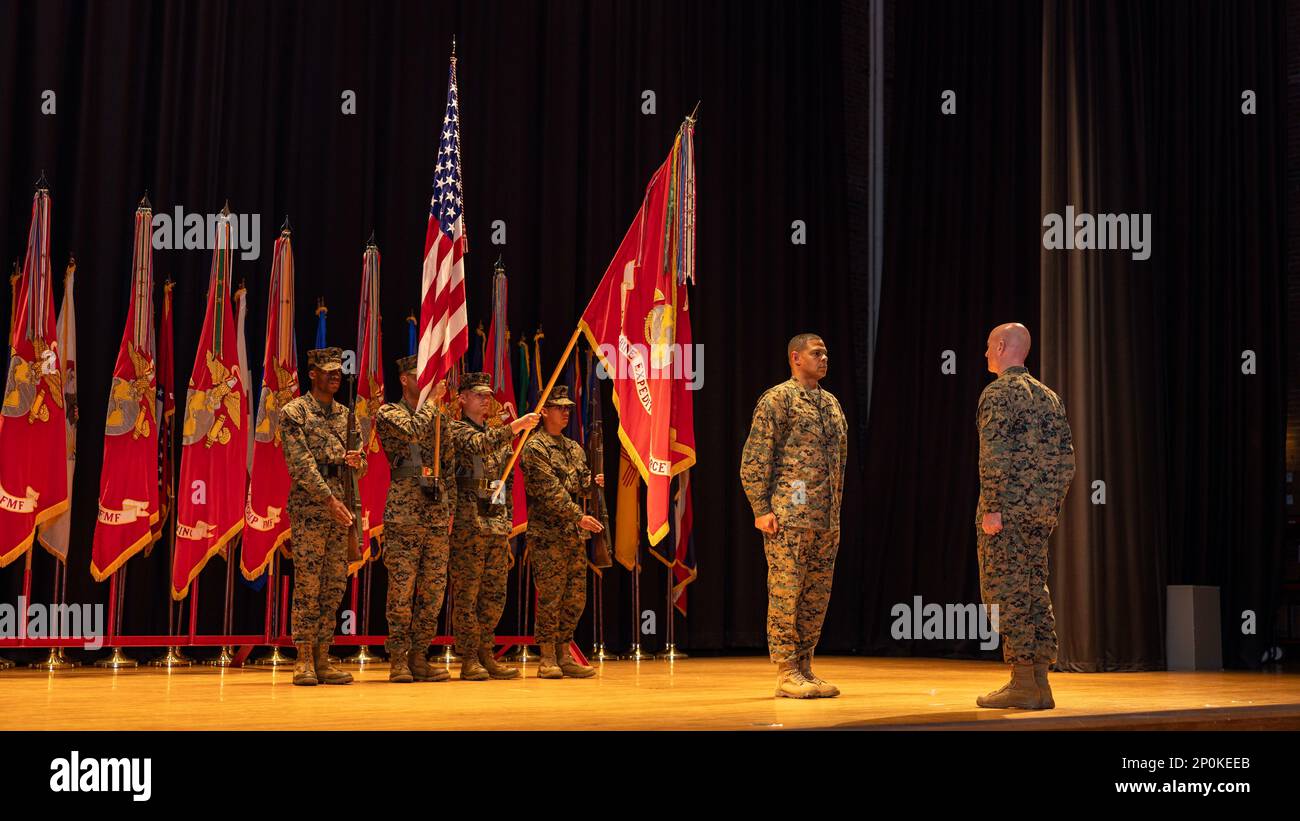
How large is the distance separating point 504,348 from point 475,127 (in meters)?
1.99

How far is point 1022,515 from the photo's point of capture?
583cm

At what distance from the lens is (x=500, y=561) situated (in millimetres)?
7992

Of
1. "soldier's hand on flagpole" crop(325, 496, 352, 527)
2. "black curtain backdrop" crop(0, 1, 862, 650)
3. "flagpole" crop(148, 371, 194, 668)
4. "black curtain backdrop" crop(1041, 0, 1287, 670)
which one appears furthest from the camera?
"black curtain backdrop" crop(1041, 0, 1287, 670)

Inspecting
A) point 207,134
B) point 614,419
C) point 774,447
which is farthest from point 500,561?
point 207,134

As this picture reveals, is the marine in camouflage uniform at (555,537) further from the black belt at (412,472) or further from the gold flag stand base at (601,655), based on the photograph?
the gold flag stand base at (601,655)

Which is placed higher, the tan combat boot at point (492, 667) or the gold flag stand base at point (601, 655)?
the tan combat boot at point (492, 667)

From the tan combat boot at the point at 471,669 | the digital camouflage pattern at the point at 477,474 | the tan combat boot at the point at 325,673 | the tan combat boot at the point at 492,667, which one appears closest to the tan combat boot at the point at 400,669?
the tan combat boot at the point at 325,673

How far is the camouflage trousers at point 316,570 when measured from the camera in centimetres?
703

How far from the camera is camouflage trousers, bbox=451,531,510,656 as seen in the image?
784 cm

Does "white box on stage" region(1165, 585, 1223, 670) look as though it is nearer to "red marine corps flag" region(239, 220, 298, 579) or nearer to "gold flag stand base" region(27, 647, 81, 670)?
"red marine corps flag" region(239, 220, 298, 579)

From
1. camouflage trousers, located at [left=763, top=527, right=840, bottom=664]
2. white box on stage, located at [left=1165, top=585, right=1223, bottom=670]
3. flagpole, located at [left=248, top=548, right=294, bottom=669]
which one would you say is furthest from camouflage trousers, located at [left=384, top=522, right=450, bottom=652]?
white box on stage, located at [left=1165, top=585, right=1223, bottom=670]

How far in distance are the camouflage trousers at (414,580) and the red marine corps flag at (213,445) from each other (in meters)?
1.65

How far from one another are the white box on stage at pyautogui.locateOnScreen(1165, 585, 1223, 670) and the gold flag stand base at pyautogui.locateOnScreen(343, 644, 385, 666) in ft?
17.2
